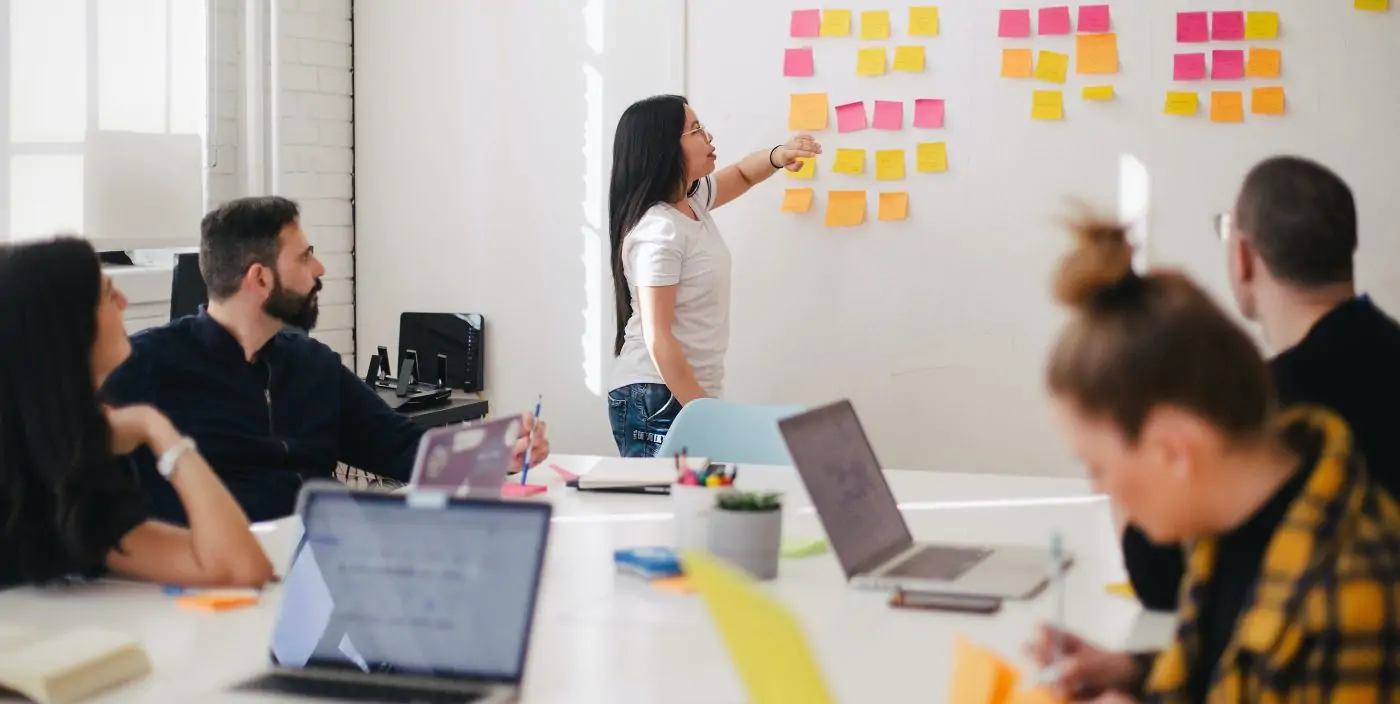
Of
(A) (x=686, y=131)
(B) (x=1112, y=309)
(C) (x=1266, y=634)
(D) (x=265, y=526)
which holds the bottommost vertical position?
(D) (x=265, y=526)

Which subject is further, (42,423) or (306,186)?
(306,186)

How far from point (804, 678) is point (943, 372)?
10.2ft

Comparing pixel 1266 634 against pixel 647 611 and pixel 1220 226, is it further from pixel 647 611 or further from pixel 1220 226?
pixel 1220 226

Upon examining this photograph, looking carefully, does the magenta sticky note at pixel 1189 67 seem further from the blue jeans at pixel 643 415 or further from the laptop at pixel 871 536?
the laptop at pixel 871 536

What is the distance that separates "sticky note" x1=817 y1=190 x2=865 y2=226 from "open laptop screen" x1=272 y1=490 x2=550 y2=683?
265 centimetres

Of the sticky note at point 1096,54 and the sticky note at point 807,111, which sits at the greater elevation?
the sticky note at point 1096,54

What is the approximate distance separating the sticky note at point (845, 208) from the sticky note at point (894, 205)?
0.06 m

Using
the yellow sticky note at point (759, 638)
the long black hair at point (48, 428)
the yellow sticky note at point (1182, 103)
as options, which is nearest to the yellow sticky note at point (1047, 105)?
the yellow sticky note at point (1182, 103)

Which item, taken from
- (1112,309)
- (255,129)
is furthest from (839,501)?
(255,129)

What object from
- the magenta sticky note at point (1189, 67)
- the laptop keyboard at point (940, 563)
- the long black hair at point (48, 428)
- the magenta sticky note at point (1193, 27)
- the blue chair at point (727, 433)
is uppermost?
the magenta sticky note at point (1193, 27)

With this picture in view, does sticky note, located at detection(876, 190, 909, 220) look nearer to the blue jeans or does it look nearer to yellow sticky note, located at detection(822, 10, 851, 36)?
yellow sticky note, located at detection(822, 10, 851, 36)

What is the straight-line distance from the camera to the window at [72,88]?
3471 mm

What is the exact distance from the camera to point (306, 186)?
4.41 m

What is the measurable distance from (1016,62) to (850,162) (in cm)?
52
